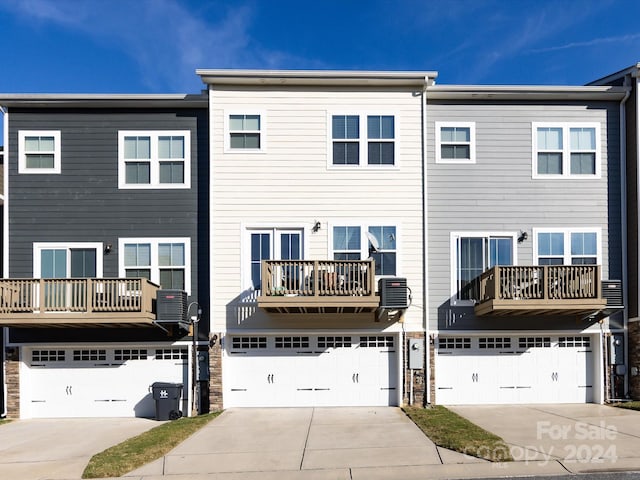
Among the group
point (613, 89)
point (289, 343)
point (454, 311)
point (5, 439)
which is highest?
point (613, 89)

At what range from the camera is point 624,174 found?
12.9 meters

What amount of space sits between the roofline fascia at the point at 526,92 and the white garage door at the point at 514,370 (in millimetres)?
6094

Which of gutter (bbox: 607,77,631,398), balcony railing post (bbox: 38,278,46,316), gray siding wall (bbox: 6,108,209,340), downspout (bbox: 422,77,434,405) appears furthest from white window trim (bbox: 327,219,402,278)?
balcony railing post (bbox: 38,278,46,316)

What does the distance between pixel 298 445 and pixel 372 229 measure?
5744 mm

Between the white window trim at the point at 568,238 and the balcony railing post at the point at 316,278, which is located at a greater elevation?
the white window trim at the point at 568,238

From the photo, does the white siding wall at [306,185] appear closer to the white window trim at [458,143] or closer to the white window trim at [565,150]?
the white window trim at [458,143]

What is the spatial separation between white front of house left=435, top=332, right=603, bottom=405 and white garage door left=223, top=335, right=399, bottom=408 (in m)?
1.44

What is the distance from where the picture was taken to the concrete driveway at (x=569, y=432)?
7.22 meters

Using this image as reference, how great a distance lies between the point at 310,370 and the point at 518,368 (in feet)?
17.0

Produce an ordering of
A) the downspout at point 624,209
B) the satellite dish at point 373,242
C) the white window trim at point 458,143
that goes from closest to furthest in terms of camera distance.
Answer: the satellite dish at point 373,242, the downspout at point 624,209, the white window trim at point 458,143

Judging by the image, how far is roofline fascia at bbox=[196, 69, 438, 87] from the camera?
41.2 feet

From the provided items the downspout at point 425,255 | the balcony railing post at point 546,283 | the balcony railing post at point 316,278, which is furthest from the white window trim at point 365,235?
the balcony railing post at point 546,283

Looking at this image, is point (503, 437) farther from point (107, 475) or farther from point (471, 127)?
point (471, 127)

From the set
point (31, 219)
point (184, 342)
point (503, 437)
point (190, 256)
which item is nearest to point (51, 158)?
point (31, 219)
